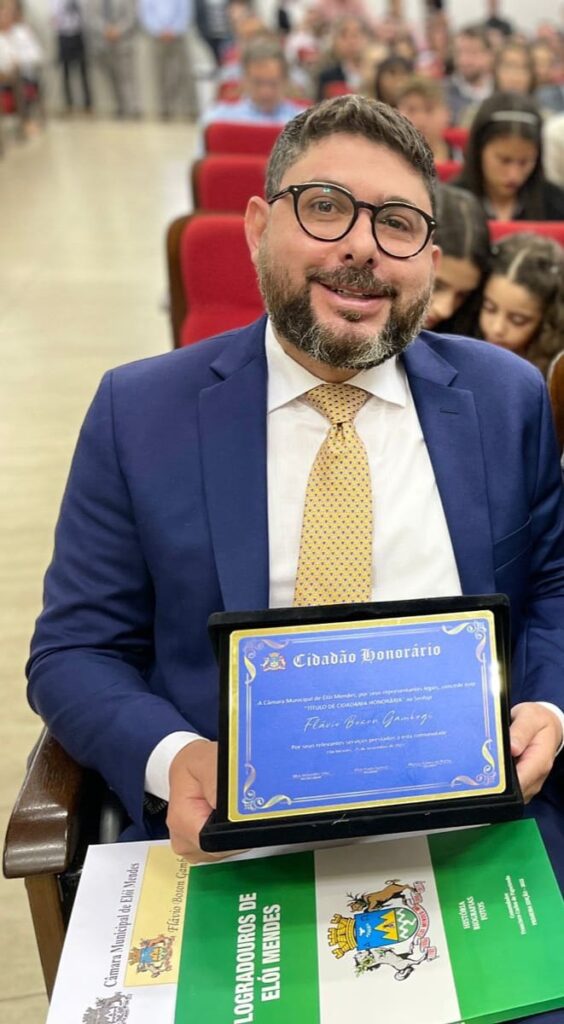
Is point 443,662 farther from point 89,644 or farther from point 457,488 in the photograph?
point 89,644

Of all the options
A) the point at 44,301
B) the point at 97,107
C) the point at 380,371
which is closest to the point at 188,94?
the point at 97,107

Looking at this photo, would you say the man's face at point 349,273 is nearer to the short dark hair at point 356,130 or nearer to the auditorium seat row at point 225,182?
the short dark hair at point 356,130

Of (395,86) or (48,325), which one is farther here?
(48,325)

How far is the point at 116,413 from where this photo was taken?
1.13 m

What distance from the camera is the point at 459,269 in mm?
2107

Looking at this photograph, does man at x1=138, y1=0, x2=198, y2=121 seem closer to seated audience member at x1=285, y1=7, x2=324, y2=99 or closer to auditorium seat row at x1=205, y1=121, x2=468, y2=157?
seated audience member at x1=285, y1=7, x2=324, y2=99

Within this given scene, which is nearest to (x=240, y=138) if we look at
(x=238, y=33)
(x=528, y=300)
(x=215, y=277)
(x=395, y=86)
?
→ (x=395, y=86)

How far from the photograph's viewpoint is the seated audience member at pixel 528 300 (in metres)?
2.01

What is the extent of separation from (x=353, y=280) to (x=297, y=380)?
15 cm

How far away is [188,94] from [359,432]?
11073 mm

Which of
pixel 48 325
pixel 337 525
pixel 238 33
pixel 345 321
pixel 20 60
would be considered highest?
pixel 238 33

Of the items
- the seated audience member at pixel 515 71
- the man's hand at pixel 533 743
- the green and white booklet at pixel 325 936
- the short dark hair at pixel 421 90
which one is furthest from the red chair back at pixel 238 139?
the green and white booklet at pixel 325 936

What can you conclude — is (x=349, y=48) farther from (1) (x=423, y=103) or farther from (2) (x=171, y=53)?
(1) (x=423, y=103)

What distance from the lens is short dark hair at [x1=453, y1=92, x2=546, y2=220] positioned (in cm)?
312
